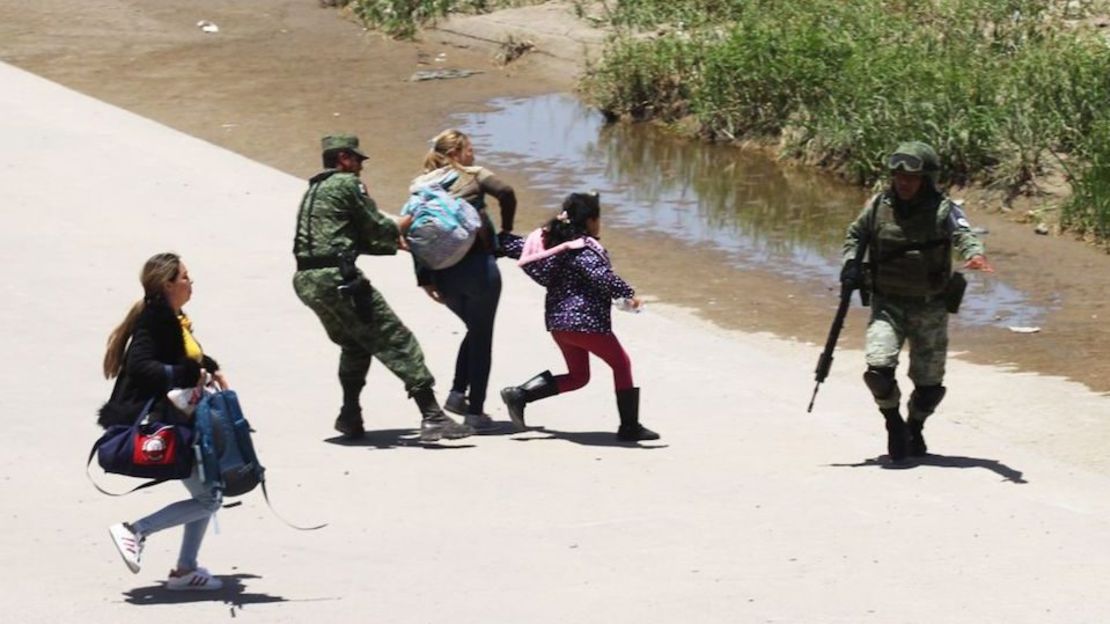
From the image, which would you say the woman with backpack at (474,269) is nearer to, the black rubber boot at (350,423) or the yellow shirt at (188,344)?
the black rubber boot at (350,423)

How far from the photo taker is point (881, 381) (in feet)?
32.6

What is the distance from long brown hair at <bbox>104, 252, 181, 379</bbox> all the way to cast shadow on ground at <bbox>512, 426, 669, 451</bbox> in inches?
122

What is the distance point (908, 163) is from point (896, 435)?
127cm

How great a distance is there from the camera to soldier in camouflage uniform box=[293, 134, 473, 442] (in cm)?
1011

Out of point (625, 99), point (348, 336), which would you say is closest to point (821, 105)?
point (625, 99)

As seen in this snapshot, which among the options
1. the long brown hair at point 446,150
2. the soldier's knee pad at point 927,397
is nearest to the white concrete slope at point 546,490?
the soldier's knee pad at point 927,397

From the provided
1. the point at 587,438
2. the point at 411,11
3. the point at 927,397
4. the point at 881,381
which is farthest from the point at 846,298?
the point at 411,11

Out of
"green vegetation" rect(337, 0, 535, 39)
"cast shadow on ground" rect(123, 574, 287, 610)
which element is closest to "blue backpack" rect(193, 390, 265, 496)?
"cast shadow on ground" rect(123, 574, 287, 610)

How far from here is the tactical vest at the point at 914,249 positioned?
9906 millimetres

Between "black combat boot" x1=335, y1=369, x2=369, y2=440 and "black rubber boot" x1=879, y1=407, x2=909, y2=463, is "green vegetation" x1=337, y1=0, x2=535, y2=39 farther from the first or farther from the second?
"black rubber boot" x1=879, y1=407, x2=909, y2=463

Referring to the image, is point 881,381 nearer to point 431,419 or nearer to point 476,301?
point 476,301

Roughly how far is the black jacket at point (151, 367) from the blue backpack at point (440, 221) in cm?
264

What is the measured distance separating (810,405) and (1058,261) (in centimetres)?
580

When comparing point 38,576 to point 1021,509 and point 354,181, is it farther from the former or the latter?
point 1021,509
